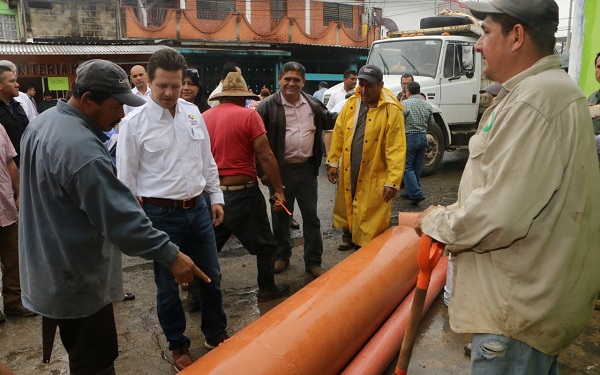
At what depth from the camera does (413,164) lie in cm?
755

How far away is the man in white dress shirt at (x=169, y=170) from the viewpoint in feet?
9.29

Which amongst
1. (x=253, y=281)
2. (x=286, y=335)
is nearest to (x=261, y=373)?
(x=286, y=335)

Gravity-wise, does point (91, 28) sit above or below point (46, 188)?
above

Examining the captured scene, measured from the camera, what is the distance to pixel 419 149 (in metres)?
7.45

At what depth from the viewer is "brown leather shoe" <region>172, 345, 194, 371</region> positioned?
2.98 m

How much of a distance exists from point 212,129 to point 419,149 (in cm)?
448

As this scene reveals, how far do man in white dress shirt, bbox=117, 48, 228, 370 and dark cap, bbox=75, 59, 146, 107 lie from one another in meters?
0.61

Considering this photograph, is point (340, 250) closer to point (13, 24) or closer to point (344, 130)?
point (344, 130)

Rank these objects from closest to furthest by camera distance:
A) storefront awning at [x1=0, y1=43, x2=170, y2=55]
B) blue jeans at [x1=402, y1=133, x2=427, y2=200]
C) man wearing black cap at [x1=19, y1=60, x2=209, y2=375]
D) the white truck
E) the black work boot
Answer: man wearing black cap at [x1=19, y1=60, x2=209, y2=375] → the black work boot → blue jeans at [x1=402, y1=133, x2=427, y2=200] → the white truck → storefront awning at [x1=0, y1=43, x2=170, y2=55]

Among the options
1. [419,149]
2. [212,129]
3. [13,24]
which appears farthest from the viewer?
[13,24]

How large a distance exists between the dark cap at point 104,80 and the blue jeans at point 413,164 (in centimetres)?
548

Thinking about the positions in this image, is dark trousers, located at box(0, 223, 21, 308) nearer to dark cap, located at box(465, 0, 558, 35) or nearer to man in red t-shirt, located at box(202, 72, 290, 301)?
man in red t-shirt, located at box(202, 72, 290, 301)

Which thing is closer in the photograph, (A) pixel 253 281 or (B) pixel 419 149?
(A) pixel 253 281

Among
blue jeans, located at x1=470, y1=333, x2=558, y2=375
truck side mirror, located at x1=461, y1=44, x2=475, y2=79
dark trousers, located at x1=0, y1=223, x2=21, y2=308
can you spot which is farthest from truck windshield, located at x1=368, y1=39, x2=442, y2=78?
blue jeans, located at x1=470, y1=333, x2=558, y2=375
